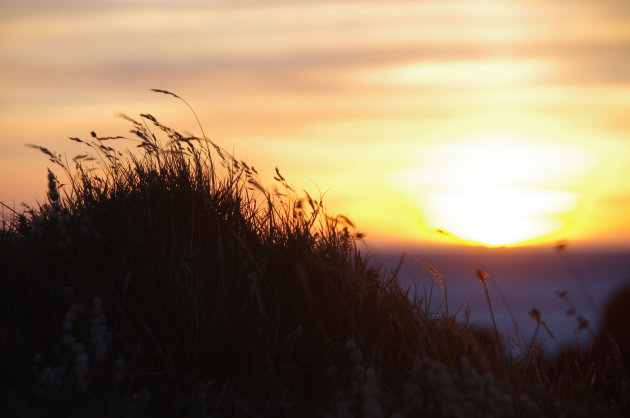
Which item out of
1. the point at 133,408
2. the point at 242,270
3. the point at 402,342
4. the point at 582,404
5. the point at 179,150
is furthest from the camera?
the point at 179,150

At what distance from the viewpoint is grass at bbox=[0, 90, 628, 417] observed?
302 centimetres

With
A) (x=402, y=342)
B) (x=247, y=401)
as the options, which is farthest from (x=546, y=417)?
(x=247, y=401)

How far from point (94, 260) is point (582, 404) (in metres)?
3.31

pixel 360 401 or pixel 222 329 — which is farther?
pixel 222 329

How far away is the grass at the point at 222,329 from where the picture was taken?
9.90 ft

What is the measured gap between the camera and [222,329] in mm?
3598

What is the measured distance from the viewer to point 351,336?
375cm

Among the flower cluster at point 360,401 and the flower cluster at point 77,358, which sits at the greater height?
the flower cluster at point 77,358

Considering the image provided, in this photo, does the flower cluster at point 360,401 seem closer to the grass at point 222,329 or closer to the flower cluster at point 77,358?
the grass at point 222,329

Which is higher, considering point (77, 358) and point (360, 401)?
point (77, 358)

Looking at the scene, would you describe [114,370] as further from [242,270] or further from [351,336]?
[351,336]

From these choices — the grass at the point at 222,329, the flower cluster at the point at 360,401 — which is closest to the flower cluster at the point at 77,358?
the grass at the point at 222,329

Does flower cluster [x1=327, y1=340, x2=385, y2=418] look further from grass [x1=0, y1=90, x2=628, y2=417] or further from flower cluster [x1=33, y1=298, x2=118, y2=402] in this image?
flower cluster [x1=33, y1=298, x2=118, y2=402]

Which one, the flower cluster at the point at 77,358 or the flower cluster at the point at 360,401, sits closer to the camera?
the flower cluster at the point at 360,401
